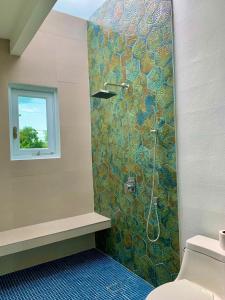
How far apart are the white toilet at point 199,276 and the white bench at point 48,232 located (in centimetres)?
130

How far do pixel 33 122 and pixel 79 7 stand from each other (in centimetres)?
146

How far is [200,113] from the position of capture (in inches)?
66.6

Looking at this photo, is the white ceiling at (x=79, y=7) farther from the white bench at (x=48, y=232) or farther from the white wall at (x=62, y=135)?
the white bench at (x=48, y=232)

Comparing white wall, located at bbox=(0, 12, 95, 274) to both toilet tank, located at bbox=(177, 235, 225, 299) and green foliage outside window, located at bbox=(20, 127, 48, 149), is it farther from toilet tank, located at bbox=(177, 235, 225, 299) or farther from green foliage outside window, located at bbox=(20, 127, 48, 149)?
toilet tank, located at bbox=(177, 235, 225, 299)

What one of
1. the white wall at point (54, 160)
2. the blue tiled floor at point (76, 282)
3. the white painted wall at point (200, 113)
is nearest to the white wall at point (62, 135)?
the white wall at point (54, 160)

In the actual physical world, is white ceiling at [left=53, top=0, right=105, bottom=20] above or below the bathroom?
above

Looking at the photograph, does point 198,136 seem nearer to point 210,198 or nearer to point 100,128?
point 210,198

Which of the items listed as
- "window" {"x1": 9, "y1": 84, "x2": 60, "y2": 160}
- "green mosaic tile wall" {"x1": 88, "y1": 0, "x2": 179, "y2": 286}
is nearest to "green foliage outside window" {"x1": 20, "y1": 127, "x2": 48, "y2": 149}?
"window" {"x1": 9, "y1": 84, "x2": 60, "y2": 160}

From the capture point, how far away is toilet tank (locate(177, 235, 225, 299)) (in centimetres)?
144

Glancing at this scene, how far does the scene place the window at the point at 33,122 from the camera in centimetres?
273

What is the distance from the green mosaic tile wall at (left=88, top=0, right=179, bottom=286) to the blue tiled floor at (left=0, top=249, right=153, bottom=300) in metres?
0.14

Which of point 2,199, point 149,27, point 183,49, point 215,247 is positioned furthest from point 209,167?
point 2,199

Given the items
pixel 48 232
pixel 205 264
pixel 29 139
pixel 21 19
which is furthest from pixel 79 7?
pixel 205 264

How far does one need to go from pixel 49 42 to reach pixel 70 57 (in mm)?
296
